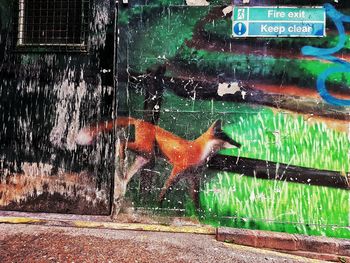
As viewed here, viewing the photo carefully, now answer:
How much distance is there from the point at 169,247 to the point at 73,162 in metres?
1.79

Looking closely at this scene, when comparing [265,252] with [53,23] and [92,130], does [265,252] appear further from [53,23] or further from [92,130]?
[53,23]

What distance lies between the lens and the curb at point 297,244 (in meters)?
4.17

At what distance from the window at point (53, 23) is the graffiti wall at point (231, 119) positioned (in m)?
0.58

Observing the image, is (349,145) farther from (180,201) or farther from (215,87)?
(180,201)

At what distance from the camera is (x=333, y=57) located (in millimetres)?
Result: 4457

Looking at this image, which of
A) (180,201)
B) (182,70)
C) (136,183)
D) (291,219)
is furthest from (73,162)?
(291,219)

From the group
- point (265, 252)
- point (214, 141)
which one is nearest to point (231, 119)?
point (214, 141)

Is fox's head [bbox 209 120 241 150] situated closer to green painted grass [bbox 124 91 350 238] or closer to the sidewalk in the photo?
green painted grass [bbox 124 91 350 238]

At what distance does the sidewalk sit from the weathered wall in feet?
1.80

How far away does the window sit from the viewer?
4820mm

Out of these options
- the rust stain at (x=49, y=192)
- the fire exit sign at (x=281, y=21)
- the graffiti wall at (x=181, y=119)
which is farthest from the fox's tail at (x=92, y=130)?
the fire exit sign at (x=281, y=21)

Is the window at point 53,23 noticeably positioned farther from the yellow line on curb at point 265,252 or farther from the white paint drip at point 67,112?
the yellow line on curb at point 265,252

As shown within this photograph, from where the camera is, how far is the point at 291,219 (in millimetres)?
4457

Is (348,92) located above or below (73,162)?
above
